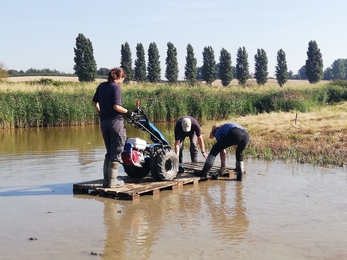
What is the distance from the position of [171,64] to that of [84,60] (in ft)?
45.4

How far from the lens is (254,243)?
606 cm

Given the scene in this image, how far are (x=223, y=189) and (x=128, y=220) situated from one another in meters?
2.79

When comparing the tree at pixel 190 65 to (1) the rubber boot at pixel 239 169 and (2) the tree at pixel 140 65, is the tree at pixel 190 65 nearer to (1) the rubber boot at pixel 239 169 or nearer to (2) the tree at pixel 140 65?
(2) the tree at pixel 140 65

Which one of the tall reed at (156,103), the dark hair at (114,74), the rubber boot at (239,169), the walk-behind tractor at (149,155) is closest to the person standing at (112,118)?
the dark hair at (114,74)

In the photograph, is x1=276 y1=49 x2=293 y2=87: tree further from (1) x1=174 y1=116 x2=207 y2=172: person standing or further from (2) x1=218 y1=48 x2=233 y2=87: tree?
(1) x1=174 y1=116 x2=207 y2=172: person standing

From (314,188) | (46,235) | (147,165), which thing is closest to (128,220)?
(46,235)

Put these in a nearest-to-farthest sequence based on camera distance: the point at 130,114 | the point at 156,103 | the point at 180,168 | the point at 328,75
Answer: the point at 130,114 < the point at 180,168 < the point at 156,103 < the point at 328,75

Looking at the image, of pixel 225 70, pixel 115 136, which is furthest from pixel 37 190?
pixel 225 70

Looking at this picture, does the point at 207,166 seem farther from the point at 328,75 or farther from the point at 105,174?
the point at 328,75

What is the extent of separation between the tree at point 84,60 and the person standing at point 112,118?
52.1 m

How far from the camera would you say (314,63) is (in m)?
72.3

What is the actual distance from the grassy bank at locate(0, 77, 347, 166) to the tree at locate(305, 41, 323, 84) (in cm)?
3815

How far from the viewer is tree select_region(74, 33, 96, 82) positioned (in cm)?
5953

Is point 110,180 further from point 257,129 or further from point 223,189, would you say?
point 257,129
